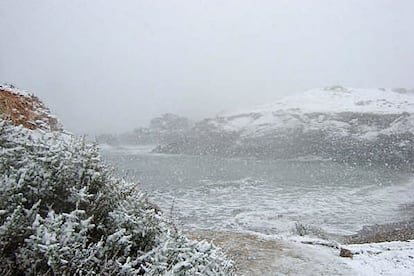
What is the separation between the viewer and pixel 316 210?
4428 cm

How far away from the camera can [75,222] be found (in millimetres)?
3469

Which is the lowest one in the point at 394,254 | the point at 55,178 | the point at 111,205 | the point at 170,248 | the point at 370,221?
the point at 370,221

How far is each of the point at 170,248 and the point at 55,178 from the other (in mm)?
1379

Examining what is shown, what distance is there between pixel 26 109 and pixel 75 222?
893 centimetres

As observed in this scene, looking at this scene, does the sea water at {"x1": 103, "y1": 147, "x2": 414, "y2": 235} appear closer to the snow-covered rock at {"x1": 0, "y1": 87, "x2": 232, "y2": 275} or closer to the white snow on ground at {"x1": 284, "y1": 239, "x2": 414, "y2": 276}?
the white snow on ground at {"x1": 284, "y1": 239, "x2": 414, "y2": 276}

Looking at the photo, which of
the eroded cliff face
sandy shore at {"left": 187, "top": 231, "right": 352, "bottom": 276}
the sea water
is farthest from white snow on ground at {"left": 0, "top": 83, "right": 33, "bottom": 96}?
the sea water

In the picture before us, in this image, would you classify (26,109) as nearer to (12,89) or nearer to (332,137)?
(12,89)

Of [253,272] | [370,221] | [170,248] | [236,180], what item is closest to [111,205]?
[170,248]

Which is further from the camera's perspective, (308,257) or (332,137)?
(332,137)

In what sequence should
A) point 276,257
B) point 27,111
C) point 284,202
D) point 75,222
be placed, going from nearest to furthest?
point 75,222, point 276,257, point 27,111, point 284,202

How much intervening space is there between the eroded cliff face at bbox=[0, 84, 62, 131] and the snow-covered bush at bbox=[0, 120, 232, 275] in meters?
6.14

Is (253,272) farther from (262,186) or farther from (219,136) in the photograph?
(219,136)

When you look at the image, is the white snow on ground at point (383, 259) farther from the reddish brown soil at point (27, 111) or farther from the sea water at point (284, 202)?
the sea water at point (284, 202)

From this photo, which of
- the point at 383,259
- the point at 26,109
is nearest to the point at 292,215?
the point at 383,259
